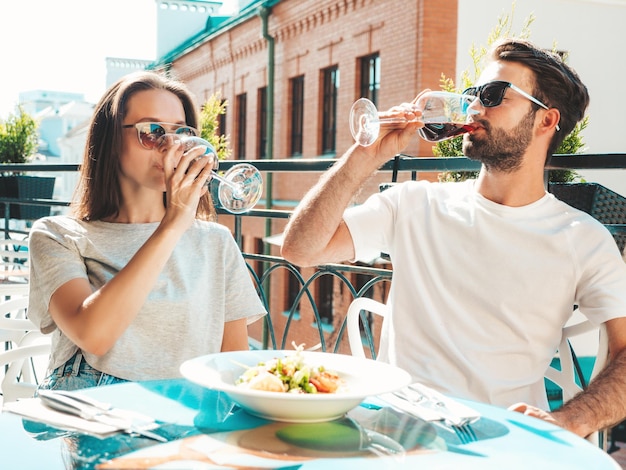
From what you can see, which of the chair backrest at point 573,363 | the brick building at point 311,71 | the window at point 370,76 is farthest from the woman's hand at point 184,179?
the window at point 370,76

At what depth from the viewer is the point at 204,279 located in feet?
7.05

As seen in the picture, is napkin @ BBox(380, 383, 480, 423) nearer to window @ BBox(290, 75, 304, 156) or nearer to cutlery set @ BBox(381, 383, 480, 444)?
cutlery set @ BBox(381, 383, 480, 444)

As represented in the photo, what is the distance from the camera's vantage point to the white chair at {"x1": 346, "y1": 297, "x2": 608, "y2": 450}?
6.55ft

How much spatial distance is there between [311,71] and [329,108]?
1016 mm

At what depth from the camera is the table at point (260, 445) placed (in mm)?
1135

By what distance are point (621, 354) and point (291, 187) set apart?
14.7m

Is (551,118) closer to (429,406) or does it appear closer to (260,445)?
(429,406)

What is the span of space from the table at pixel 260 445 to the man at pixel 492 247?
662 millimetres

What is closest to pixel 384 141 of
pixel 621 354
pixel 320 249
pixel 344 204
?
pixel 344 204

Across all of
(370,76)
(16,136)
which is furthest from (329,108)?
(16,136)

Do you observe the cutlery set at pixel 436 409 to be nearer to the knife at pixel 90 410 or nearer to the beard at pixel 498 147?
the knife at pixel 90 410

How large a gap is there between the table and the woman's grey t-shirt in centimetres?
62

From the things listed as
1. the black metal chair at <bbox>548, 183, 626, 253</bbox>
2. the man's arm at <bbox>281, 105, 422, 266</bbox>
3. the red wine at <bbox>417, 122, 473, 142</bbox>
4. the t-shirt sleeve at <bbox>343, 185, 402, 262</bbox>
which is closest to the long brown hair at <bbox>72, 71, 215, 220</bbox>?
the man's arm at <bbox>281, 105, 422, 266</bbox>

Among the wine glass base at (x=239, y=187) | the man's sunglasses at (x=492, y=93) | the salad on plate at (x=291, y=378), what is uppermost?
the man's sunglasses at (x=492, y=93)
